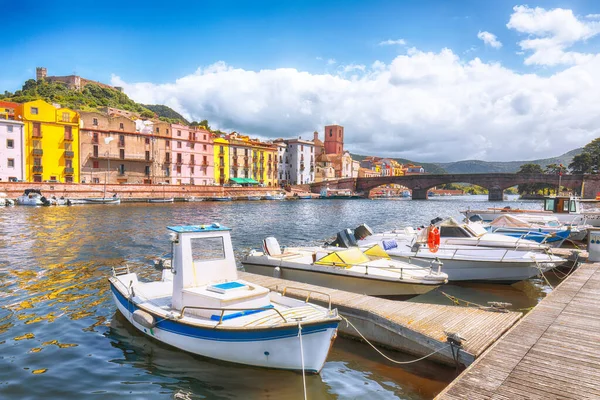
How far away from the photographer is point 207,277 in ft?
32.1

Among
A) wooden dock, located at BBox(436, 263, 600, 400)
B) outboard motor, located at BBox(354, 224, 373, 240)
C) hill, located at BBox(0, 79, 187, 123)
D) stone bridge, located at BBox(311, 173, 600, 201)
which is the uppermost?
hill, located at BBox(0, 79, 187, 123)

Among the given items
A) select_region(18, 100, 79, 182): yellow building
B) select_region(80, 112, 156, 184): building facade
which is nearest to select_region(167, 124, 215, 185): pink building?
select_region(80, 112, 156, 184): building facade

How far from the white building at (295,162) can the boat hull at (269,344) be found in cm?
11186

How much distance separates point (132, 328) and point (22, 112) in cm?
6989

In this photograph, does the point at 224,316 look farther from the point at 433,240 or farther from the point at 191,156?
the point at 191,156

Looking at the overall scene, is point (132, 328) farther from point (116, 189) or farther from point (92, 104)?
point (92, 104)

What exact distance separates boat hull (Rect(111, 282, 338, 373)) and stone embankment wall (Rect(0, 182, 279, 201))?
6492cm

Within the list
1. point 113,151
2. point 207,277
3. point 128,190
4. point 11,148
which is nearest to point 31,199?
point 11,148

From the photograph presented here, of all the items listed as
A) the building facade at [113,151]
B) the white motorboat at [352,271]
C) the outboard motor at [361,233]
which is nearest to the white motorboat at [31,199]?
the building facade at [113,151]

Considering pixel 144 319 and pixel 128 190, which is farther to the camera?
pixel 128 190


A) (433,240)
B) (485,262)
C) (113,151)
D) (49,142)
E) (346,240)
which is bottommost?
(485,262)

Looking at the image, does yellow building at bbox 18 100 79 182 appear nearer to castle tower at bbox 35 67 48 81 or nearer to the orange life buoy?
the orange life buoy

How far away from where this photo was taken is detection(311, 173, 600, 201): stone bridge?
91.7 m

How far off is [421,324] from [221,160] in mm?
90117
